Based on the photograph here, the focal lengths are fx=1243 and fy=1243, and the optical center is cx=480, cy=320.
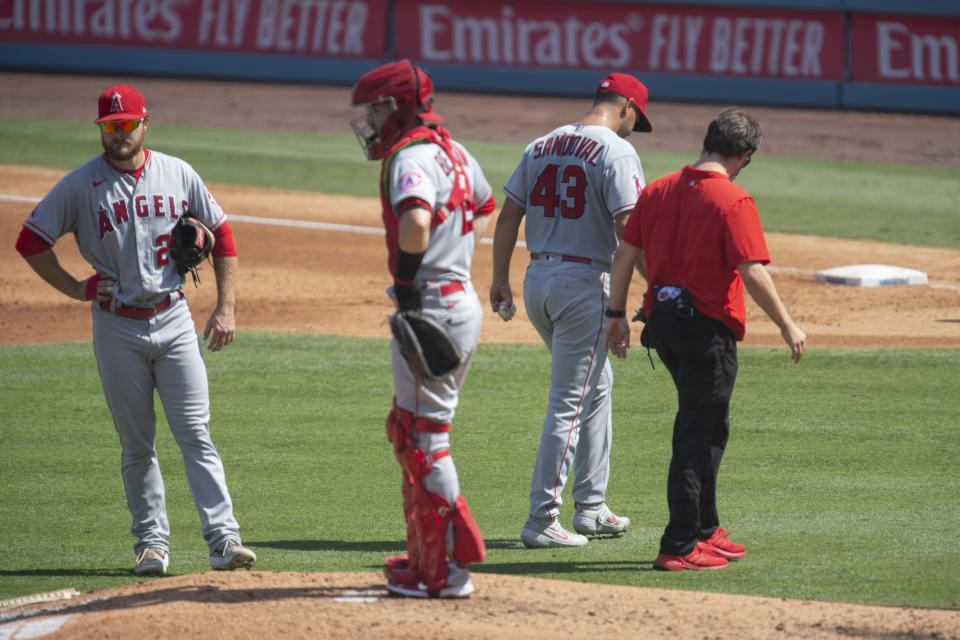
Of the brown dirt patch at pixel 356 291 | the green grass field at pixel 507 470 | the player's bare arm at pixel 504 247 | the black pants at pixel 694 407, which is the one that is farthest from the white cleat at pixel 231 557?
the brown dirt patch at pixel 356 291

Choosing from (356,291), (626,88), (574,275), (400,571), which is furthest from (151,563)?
(356,291)

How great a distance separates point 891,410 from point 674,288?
356cm

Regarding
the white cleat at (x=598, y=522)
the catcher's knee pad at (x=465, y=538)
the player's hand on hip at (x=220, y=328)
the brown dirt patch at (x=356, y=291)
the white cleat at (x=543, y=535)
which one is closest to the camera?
the catcher's knee pad at (x=465, y=538)

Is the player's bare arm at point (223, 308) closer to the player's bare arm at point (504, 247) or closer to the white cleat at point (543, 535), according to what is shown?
the player's bare arm at point (504, 247)

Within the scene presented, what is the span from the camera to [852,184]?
60.4 ft

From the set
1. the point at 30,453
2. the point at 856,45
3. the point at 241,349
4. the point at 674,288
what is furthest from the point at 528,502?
the point at 856,45

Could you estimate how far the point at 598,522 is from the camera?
5809mm

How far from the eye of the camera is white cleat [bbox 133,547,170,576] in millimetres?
5180

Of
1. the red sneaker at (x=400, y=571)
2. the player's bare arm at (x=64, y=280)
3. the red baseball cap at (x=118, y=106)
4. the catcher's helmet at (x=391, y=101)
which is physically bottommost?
the red sneaker at (x=400, y=571)

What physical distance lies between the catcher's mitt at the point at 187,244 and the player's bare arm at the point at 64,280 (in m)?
0.28

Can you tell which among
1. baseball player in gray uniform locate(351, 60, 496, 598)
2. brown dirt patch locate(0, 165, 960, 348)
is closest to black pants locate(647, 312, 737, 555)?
baseball player in gray uniform locate(351, 60, 496, 598)

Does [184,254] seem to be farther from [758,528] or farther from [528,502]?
[758,528]

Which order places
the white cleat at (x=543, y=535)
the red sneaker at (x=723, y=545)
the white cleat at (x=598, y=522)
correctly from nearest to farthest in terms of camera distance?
1. the red sneaker at (x=723, y=545)
2. the white cleat at (x=543, y=535)
3. the white cleat at (x=598, y=522)

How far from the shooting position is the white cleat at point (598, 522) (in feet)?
19.0
